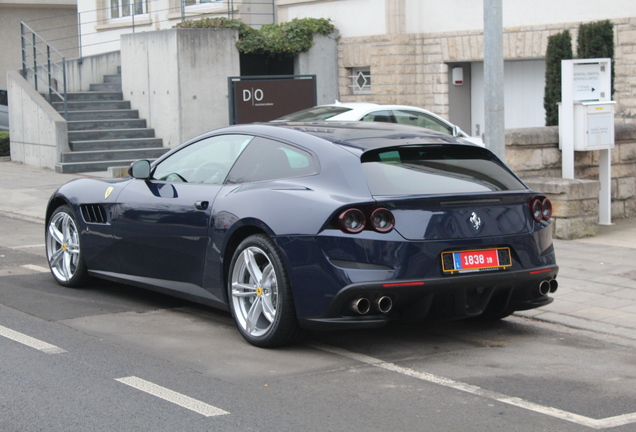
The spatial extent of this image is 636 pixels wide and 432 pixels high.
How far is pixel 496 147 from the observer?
A: 9234 mm

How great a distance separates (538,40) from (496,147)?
9337mm

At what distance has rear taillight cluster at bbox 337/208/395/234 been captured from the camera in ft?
18.8

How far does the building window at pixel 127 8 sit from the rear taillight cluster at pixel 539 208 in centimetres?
1998

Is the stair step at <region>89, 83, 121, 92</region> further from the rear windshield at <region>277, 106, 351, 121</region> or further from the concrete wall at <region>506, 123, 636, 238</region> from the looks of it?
the concrete wall at <region>506, 123, 636, 238</region>

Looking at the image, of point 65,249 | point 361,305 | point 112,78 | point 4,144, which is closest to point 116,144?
point 4,144

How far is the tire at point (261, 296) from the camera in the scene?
5957 mm

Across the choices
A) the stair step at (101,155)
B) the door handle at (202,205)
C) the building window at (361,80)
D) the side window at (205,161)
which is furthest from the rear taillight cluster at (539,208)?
the building window at (361,80)

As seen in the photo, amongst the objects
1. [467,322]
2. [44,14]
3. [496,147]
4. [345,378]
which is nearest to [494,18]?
[496,147]

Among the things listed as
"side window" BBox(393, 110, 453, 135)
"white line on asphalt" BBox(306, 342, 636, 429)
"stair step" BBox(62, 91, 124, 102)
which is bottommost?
"white line on asphalt" BBox(306, 342, 636, 429)

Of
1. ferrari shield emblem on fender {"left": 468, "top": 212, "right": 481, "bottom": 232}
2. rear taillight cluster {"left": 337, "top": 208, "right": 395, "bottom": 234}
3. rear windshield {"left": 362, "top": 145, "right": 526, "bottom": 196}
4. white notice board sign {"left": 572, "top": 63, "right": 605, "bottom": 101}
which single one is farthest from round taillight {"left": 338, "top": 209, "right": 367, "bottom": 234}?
white notice board sign {"left": 572, "top": 63, "right": 605, "bottom": 101}

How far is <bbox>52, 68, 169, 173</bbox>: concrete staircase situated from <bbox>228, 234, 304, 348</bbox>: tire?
42.8 ft

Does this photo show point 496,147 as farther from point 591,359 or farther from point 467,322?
point 591,359

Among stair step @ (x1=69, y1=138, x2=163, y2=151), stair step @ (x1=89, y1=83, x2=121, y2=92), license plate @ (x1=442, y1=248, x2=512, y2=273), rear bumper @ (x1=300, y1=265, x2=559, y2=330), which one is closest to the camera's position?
rear bumper @ (x1=300, y1=265, x2=559, y2=330)

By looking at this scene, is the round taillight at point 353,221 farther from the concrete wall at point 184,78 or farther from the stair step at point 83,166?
the concrete wall at point 184,78
